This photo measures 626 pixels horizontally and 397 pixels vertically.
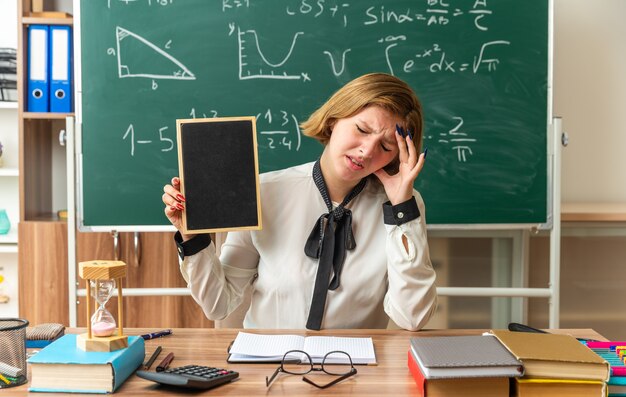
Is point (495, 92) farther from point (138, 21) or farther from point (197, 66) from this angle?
point (138, 21)

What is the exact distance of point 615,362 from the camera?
1.31m

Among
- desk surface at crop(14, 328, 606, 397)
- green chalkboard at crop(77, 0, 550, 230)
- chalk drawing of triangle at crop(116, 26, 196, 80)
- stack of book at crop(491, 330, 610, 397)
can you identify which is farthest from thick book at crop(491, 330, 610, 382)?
chalk drawing of triangle at crop(116, 26, 196, 80)

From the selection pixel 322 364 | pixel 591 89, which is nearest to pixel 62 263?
pixel 322 364

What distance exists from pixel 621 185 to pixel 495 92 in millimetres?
998

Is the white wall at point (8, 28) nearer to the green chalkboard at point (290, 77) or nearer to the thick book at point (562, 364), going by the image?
the green chalkboard at point (290, 77)

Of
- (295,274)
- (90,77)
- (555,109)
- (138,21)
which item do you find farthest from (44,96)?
(555,109)

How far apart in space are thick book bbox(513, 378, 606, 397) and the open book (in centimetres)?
32

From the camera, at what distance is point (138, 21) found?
9.09 ft

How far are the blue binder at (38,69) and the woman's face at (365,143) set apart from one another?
168 centimetres

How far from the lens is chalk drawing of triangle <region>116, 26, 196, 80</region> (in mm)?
2781

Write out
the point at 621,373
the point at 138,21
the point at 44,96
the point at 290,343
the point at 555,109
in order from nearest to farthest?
the point at 621,373 → the point at 290,343 → the point at 138,21 → the point at 44,96 → the point at 555,109

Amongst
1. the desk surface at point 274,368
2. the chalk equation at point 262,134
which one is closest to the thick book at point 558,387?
the desk surface at point 274,368

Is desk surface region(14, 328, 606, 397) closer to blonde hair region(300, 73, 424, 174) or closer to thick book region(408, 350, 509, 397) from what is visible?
thick book region(408, 350, 509, 397)

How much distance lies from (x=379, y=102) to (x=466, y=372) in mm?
803
